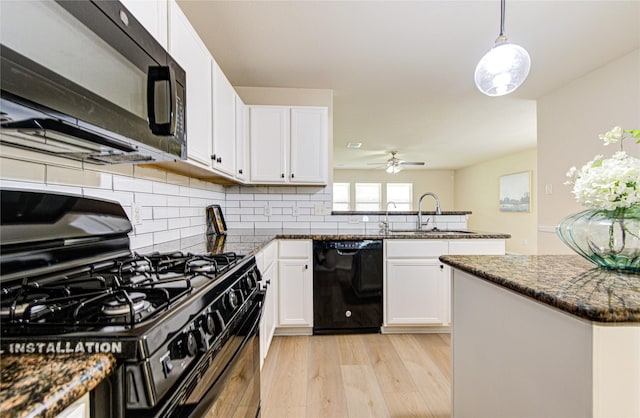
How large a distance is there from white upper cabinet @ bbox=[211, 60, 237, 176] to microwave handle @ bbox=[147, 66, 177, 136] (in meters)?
0.73

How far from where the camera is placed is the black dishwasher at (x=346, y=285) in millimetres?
2398

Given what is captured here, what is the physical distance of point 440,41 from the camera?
218 cm

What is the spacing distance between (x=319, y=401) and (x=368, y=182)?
788 centimetres

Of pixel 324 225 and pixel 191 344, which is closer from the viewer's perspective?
pixel 191 344

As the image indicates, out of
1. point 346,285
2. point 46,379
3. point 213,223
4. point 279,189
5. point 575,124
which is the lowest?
point 346,285

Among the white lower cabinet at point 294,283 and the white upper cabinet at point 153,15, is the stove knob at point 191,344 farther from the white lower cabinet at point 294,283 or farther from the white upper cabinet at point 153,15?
the white lower cabinet at point 294,283

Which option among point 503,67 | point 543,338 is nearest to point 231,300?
point 543,338

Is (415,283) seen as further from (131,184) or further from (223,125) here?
(131,184)

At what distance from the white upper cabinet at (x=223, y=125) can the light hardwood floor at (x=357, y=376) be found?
1.44 meters

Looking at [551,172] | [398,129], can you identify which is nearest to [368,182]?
[398,129]

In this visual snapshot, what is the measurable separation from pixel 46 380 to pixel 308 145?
2.42 m

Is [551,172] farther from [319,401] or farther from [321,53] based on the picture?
[319,401]

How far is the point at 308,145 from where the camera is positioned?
2.64m

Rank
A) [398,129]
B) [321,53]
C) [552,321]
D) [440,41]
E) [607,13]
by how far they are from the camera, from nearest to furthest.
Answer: [552,321], [607,13], [440,41], [321,53], [398,129]
